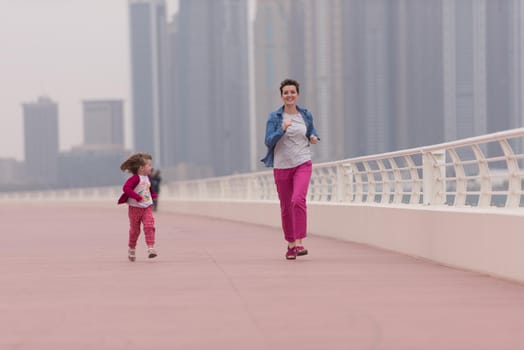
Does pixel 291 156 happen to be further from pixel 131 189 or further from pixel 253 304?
pixel 253 304

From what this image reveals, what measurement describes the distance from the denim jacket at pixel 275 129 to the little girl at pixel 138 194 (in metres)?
1.40

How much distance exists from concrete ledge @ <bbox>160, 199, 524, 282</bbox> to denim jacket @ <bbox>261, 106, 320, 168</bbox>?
1.69 metres

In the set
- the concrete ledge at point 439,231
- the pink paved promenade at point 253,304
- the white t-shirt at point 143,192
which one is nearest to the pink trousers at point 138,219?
the white t-shirt at point 143,192

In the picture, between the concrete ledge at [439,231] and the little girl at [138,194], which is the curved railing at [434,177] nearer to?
the concrete ledge at [439,231]

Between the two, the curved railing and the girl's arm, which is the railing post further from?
the girl's arm

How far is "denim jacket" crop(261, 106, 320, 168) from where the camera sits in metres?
12.3

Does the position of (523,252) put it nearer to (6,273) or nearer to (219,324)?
(219,324)

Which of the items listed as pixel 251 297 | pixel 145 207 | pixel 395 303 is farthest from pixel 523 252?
pixel 145 207

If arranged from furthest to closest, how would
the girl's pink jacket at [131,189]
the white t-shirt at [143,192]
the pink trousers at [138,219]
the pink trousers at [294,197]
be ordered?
the pink trousers at [138,219], the white t-shirt at [143,192], the girl's pink jacket at [131,189], the pink trousers at [294,197]

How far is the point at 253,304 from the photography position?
781 cm

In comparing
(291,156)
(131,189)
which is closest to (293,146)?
(291,156)

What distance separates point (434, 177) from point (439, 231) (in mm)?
1240

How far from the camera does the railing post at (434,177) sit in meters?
12.9

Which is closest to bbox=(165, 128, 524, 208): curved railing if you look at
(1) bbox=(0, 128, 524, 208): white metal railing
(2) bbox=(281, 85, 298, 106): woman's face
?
(1) bbox=(0, 128, 524, 208): white metal railing
